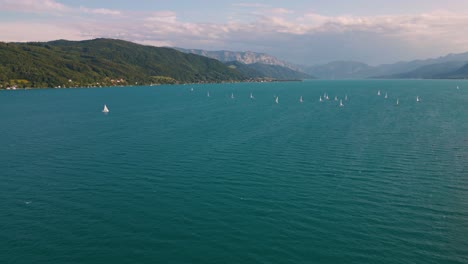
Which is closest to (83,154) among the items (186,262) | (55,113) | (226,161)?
(226,161)

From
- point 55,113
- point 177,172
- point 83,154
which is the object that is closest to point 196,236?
point 177,172

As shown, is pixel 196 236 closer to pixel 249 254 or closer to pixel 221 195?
pixel 249 254

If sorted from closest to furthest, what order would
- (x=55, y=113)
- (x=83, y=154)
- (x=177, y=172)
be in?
(x=177, y=172), (x=83, y=154), (x=55, y=113)

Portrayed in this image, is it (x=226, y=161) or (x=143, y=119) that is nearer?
(x=226, y=161)

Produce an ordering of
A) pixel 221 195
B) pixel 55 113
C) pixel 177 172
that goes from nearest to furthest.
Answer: pixel 221 195, pixel 177 172, pixel 55 113

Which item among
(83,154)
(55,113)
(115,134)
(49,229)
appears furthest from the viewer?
(55,113)

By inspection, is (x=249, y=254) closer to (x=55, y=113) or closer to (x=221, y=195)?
(x=221, y=195)
